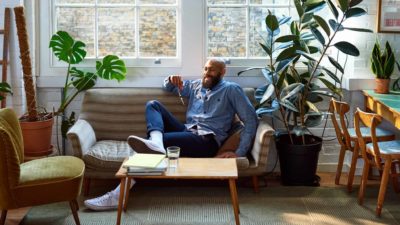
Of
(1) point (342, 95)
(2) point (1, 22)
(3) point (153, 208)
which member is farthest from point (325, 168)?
(2) point (1, 22)

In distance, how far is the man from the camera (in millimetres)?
4262

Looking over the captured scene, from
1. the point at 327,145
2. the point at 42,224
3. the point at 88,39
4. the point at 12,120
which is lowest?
the point at 42,224

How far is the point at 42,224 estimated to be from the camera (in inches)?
145

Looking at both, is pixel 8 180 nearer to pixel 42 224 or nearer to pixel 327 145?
pixel 42 224

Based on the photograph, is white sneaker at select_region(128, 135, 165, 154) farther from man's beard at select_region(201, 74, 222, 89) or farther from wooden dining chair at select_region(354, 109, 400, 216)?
wooden dining chair at select_region(354, 109, 400, 216)

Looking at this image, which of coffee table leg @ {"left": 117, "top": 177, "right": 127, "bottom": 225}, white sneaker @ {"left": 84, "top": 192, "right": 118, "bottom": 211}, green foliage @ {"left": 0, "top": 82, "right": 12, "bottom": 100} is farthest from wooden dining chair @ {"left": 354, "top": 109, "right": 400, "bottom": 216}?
green foliage @ {"left": 0, "top": 82, "right": 12, "bottom": 100}

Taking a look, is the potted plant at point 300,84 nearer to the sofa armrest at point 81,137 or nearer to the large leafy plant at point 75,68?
the large leafy plant at point 75,68

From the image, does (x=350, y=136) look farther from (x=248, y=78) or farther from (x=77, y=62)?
(x=77, y=62)

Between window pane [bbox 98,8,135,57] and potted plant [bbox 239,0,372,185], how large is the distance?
1.12m

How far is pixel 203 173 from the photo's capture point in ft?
11.2

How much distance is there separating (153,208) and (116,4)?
186 centimetres

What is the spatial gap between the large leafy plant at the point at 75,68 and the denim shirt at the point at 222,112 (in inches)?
27.1

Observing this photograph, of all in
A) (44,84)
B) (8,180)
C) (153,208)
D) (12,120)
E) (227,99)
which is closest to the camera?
(8,180)

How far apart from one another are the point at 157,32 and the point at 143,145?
137 centimetres
